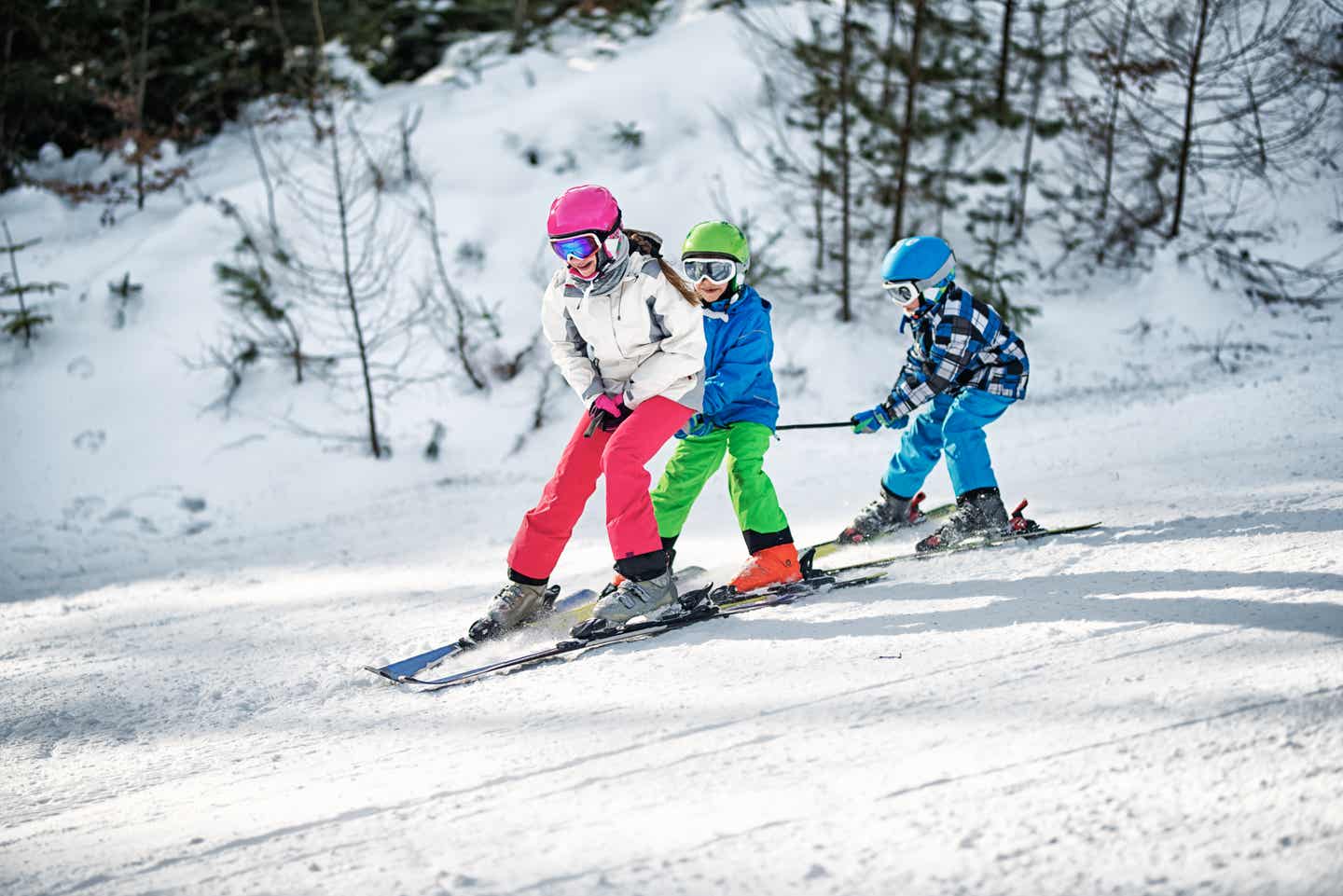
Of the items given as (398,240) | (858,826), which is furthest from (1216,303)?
(858,826)

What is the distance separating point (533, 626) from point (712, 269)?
1874mm

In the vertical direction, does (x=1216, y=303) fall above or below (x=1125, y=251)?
below

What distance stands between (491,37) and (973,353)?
1404 cm

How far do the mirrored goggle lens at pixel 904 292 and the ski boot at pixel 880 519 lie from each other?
123cm

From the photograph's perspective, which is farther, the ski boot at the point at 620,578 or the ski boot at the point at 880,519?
the ski boot at the point at 880,519

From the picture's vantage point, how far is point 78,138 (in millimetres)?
14156

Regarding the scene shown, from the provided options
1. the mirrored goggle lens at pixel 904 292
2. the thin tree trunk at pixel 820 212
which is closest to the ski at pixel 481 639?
the mirrored goggle lens at pixel 904 292

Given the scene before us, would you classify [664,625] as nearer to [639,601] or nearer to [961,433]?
[639,601]

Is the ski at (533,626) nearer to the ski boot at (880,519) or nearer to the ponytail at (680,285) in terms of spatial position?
the ski boot at (880,519)

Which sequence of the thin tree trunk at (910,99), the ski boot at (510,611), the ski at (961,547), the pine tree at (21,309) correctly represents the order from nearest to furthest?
the ski boot at (510,611), the ski at (961,547), the thin tree trunk at (910,99), the pine tree at (21,309)

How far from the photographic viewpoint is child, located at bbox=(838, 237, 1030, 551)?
488 cm

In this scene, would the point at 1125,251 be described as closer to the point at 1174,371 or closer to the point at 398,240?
the point at 1174,371

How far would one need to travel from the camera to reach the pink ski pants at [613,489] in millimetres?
4211

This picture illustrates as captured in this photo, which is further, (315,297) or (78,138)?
(78,138)
